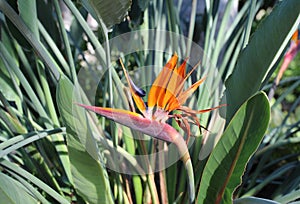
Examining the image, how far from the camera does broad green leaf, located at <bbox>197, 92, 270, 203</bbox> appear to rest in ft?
2.03

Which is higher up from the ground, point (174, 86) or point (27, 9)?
point (27, 9)

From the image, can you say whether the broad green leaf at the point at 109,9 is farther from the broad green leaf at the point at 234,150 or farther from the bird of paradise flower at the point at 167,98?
the broad green leaf at the point at 234,150

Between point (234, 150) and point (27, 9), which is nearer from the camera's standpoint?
point (234, 150)

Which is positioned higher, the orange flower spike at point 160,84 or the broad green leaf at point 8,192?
the orange flower spike at point 160,84

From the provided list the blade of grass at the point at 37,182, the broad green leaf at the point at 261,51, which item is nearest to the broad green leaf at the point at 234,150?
the broad green leaf at the point at 261,51

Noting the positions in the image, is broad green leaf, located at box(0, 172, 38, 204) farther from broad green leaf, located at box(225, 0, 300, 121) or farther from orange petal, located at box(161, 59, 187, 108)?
broad green leaf, located at box(225, 0, 300, 121)

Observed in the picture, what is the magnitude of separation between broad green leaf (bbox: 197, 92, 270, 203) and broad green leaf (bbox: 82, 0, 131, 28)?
8.7 inches

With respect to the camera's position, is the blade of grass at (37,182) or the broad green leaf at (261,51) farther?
the blade of grass at (37,182)

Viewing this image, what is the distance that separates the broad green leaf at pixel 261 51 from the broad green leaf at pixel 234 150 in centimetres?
12

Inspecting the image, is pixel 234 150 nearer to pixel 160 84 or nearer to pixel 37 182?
pixel 160 84

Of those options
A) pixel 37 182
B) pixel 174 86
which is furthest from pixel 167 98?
pixel 37 182

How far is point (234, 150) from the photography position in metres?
0.65

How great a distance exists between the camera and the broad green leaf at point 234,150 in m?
0.62

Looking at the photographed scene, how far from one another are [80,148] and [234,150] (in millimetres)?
226
